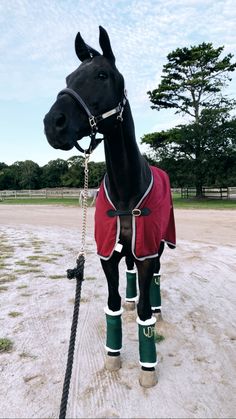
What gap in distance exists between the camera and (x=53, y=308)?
4.22 meters

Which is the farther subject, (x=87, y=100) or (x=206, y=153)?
(x=206, y=153)

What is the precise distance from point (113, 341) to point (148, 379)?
438mm

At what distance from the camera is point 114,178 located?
2.65m

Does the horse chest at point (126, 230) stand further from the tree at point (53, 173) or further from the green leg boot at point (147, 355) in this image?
the tree at point (53, 173)

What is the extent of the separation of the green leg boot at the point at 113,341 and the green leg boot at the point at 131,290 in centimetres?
101

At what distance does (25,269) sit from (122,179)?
3.92 m

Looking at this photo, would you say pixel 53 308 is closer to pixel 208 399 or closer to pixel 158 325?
pixel 158 325

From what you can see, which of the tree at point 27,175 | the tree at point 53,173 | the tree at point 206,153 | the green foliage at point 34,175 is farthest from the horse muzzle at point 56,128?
the tree at point 27,175

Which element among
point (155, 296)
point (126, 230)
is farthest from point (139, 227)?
point (155, 296)

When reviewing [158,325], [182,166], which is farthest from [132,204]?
[182,166]

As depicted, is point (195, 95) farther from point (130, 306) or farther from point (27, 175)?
point (27, 175)

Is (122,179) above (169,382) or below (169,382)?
above

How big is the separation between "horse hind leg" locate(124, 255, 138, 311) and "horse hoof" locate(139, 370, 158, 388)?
1.36m

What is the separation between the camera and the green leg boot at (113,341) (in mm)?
2920
